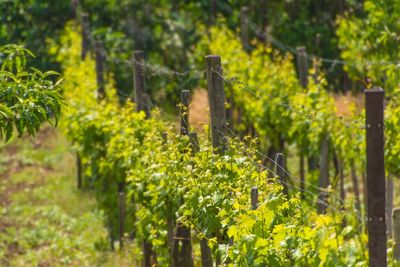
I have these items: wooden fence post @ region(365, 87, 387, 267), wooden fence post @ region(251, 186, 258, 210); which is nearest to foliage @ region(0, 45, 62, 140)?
wooden fence post @ region(251, 186, 258, 210)

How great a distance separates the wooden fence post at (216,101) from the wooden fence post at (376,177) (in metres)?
3.58

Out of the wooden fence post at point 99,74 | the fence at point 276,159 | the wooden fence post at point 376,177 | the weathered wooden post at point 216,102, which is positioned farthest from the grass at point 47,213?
the wooden fence post at point 376,177

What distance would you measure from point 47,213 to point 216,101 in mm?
10328

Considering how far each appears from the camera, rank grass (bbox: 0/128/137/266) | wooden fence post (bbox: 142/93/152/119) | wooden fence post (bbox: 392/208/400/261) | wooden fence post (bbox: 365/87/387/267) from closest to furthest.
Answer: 1. wooden fence post (bbox: 365/87/387/267)
2. wooden fence post (bbox: 392/208/400/261)
3. wooden fence post (bbox: 142/93/152/119)
4. grass (bbox: 0/128/137/266)

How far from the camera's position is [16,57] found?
9.44m

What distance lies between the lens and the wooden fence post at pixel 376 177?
6.25 meters

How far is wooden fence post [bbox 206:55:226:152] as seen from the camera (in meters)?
9.83

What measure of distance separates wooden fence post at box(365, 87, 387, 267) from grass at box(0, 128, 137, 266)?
814 centimetres

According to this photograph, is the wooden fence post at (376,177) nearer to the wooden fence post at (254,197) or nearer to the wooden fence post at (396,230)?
the wooden fence post at (396,230)

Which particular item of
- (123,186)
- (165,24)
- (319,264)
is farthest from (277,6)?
(319,264)

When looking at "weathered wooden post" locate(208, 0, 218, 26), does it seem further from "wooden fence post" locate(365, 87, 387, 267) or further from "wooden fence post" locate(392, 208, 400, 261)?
"wooden fence post" locate(365, 87, 387, 267)

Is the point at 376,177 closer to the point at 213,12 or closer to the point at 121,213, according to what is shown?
the point at 121,213

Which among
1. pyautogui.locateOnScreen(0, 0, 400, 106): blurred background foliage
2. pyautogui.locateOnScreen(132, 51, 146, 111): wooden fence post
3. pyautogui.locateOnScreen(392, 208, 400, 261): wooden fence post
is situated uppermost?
pyautogui.locateOnScreen(0, 0, 400, 106): blurred background foliage

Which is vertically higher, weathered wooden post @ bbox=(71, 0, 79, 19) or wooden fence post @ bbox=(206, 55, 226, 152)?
weathered wooden post @ bbox=(71, 0, 79, 19)
